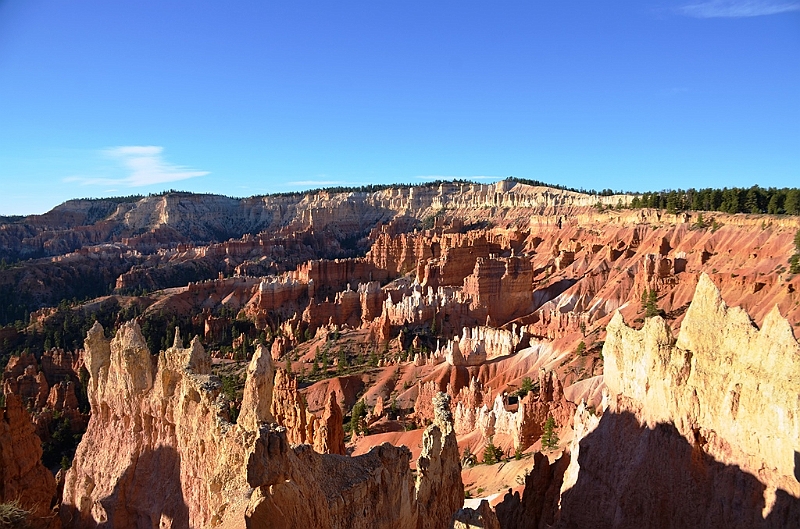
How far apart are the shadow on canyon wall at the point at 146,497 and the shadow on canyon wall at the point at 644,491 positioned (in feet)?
31.3

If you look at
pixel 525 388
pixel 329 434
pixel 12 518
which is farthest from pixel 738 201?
pixel 12 518

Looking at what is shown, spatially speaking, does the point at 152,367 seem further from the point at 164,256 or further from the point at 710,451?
the point at 164,256

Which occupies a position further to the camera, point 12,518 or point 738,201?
point 738,201

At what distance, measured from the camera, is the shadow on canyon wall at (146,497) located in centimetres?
1598

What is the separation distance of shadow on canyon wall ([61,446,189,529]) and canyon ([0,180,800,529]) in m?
0.06

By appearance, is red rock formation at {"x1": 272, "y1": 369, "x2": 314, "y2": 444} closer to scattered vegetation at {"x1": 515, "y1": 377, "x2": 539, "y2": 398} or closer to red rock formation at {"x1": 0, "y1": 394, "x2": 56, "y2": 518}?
red rock formation at {"x1": 0, "y1": 394, "x2": 56, "y2": 518}

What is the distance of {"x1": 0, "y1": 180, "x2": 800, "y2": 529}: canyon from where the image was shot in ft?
42.3

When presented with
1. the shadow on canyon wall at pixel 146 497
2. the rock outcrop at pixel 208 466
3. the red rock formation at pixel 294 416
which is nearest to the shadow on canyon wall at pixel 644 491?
the rock outcrop at pixel 208 466

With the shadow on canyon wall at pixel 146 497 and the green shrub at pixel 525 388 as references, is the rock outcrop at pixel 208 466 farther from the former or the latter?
the green shrub at pixel 525 388

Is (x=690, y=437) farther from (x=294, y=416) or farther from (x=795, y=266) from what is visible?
(x=795, y=266)

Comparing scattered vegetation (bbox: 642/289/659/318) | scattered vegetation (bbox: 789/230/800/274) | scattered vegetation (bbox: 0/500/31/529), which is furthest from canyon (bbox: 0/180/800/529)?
scattered vegetation (bbox: 0/500/31/529)

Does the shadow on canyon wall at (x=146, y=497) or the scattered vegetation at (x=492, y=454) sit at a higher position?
the shadow on canyon wall at (x=146, y=497)

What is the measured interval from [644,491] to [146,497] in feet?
45.6

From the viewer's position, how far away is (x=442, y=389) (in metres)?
41.7
